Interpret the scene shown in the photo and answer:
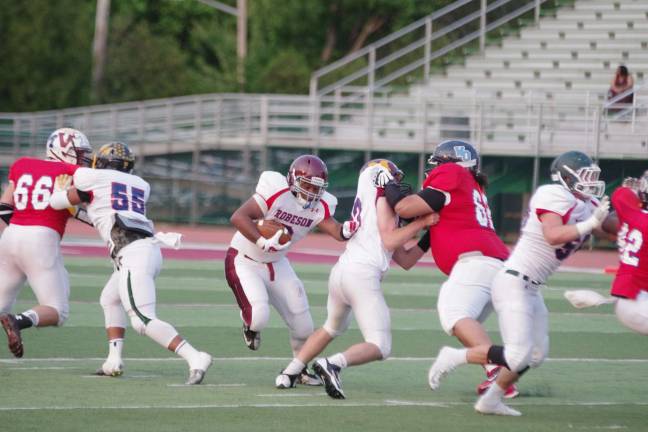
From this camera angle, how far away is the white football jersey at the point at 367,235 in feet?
25.6

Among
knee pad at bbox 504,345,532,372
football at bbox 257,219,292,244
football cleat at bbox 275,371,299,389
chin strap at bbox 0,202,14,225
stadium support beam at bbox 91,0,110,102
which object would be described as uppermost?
stadium support beam at bbox 91,0,110,102

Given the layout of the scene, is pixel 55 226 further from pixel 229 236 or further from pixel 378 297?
pixel 229 236

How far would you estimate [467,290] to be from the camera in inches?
292

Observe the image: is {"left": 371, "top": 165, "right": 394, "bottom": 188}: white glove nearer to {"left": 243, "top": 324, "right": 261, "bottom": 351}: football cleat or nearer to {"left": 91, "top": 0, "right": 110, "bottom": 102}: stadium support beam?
{"left": 243, "top": 324, "right": 261, "bottom": 351}: football cleat

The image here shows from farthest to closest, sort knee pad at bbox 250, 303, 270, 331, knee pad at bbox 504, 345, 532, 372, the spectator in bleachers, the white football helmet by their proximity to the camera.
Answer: the spectator in bleachers < the white football helmet < knee pad at bbox 250, 303, 270, 331 < knee pad at bbox 504, 345, 532, 372

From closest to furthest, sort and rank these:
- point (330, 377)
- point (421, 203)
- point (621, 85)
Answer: point (421, 203) → point (330, 377) → point (621, 85)

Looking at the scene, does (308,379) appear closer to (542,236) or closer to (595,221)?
(542,236)

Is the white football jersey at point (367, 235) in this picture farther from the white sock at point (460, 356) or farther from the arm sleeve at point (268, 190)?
the white sock at point (460, 356)

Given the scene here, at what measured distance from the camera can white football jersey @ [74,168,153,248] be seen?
830 centimetres

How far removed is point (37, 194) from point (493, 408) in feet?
11.5

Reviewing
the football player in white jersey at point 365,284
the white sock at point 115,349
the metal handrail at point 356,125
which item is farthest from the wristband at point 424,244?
the metal handrail at point 356,125

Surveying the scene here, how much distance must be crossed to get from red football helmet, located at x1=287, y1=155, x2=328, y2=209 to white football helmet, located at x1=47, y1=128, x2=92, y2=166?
1.71m

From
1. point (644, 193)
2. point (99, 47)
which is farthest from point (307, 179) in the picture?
point (99, 47)

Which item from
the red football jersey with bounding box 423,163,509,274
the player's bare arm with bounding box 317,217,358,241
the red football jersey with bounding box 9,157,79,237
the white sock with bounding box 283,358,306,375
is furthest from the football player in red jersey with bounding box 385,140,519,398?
the red football jersey with bounding box 9,157,79,237
